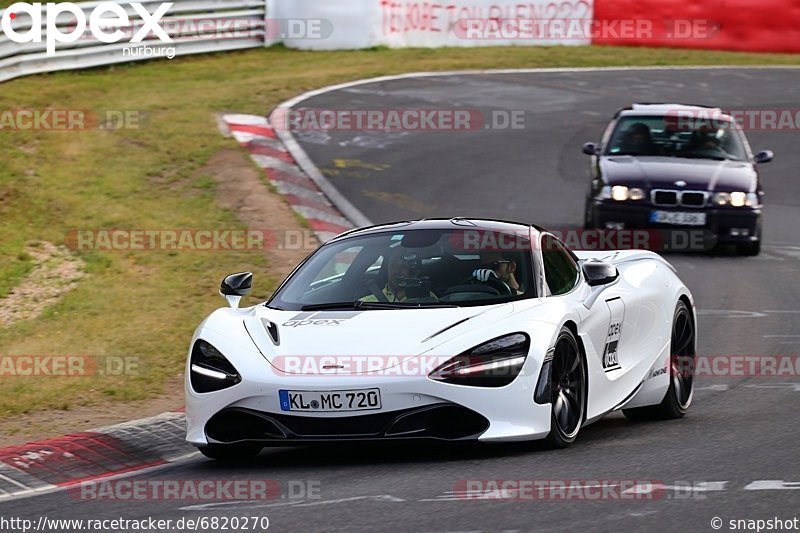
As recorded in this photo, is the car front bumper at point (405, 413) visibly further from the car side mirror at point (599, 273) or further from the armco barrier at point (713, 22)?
the armco barrier at point (713, 22)

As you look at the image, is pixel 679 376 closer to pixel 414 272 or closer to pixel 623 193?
pixel 414 272

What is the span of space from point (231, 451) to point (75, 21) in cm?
1794

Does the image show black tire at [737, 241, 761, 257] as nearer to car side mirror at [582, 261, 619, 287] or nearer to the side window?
the side window

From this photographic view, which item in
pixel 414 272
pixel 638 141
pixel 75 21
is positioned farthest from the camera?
pixel 75 21

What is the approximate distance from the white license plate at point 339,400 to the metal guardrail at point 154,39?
16790mm

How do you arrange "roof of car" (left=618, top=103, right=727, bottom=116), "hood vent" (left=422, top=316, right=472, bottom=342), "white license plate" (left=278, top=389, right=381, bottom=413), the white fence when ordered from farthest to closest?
the white fence
"roof of car" (left=618, top=103, right=727, bottom=116)
"hood vent" (left=422, top=316, right=472, bottom=342)
"white license plate" (left=278, top=389, right=381, bottom=413)

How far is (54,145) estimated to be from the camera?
1869 cm

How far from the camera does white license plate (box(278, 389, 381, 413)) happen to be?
22.6ft

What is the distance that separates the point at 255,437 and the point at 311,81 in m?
17.9

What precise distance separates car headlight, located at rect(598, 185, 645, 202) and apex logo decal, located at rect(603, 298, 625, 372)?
7.35 meters

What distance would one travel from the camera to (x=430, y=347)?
278 inches

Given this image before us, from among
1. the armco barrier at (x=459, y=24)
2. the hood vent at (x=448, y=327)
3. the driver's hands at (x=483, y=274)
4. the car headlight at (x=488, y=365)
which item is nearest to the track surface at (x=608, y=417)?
the car headlight at (x=488, y=365)

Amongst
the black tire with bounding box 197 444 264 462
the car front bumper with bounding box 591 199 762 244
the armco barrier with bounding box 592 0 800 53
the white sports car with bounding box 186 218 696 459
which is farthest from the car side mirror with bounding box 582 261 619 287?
the armco barrier with bounding box 592 0 800 53

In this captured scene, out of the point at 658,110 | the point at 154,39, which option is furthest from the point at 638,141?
the point at 154,39
